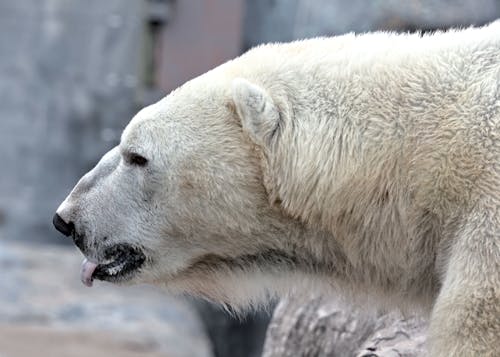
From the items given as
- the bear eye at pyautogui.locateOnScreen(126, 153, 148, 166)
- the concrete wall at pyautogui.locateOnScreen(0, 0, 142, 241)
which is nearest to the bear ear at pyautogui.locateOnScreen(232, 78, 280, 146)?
the bear eye at pyautogui.locateOnScreen(126, 153, 148, 166)

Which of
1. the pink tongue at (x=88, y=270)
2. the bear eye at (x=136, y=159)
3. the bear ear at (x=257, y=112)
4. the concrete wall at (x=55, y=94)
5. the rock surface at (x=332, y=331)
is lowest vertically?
the concrete wall at (x=55, y=94)

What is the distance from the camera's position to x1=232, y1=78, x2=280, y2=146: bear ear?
269 cm

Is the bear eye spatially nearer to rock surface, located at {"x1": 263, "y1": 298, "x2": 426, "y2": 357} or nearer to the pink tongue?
the pink tongue

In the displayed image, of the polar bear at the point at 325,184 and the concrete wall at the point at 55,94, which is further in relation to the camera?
the concrete wall at the point at 55,94

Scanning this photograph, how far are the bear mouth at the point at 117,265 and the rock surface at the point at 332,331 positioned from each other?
762 millimetres

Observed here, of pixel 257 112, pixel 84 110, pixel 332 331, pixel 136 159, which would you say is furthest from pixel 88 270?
pixel 84 110

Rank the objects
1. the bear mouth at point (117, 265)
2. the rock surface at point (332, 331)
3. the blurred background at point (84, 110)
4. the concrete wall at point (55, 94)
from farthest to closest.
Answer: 1. the concrete wall at point (55, 94)
2. the blurred background at point (84, 110)
3. the rock surface at point (332, 331)
4. the bear mouth at point (117, 265)

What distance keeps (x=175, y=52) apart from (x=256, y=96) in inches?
237

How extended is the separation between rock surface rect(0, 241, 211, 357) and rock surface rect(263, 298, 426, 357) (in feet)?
9.95

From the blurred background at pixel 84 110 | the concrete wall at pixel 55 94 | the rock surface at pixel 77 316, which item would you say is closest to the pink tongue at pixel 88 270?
the rock surface at pixel 77 316

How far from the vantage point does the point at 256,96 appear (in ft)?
8.82

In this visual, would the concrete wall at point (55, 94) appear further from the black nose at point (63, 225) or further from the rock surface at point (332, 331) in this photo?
the black nose at point (63, 225)

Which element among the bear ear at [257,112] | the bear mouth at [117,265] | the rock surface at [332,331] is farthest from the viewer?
the rock surface at [332,331]

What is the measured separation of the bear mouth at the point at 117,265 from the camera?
9.77 ft
